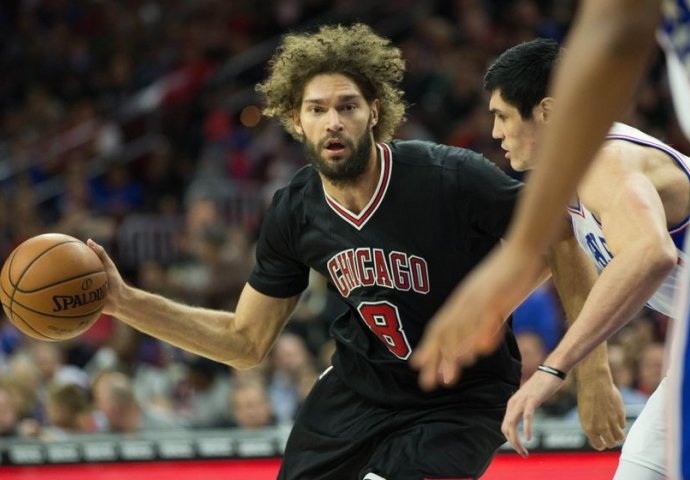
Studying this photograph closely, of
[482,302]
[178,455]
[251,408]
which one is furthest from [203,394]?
[482,302]

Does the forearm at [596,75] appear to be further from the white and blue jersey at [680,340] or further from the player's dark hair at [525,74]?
the player's dark hair at [525,74]

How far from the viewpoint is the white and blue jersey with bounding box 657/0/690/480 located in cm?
199

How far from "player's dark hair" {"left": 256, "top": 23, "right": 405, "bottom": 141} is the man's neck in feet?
0.89

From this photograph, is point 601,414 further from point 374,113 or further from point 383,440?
point 374,113

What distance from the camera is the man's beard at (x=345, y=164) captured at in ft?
12.5

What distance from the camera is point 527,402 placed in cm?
263

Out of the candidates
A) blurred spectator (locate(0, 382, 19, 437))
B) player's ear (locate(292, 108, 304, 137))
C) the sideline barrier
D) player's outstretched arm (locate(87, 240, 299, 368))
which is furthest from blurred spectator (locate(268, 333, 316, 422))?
player's ear (locate(292, 108, 304, 137))

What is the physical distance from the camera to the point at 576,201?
3.41m

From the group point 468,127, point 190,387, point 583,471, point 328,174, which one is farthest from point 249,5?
point 328,174

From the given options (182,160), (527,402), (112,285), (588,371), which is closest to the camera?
(527,402)

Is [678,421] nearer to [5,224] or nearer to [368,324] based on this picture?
[368,324]

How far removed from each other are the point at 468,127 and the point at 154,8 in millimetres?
5701

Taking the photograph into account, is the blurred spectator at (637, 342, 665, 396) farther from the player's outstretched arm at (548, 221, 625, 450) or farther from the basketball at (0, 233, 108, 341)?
the basketball at (0, 233, 108, 341)

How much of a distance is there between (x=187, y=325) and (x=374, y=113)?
101 centimetres
